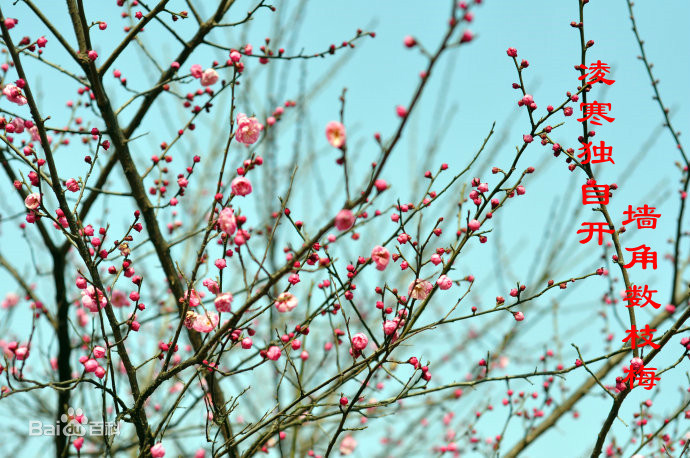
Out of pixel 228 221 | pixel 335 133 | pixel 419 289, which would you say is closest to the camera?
pixel 335 133

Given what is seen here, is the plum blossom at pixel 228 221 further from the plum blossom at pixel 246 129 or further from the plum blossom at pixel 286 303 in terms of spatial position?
the plum blossom at pixel 246 129

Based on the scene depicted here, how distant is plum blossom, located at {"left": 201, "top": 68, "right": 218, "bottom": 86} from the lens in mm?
3260

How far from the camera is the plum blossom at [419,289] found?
2.43 meters

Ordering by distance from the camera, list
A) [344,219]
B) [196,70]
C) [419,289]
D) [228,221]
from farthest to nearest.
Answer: [196,70] < [419,289] < [228,221] < [344,219]

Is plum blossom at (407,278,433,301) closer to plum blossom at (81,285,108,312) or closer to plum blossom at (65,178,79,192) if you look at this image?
plum blossom at (81,285,108,312)

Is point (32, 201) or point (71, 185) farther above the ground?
point (71, 185)

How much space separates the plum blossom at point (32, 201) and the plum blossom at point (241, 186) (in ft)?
2.95

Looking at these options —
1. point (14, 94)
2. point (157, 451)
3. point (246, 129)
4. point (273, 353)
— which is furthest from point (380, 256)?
point (14, 94)

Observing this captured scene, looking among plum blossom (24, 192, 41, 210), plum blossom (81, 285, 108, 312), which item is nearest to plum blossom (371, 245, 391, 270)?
plum blossom (81, 285, 108, 312)

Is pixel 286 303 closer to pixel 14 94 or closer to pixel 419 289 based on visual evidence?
pixel 419 289

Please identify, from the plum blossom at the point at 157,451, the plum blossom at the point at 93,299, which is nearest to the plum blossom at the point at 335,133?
the plum blossom at the point at 93,299

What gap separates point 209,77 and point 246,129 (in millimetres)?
805

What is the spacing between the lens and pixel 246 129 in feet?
8.73

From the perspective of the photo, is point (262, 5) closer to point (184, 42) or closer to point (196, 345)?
point (184, 42)
